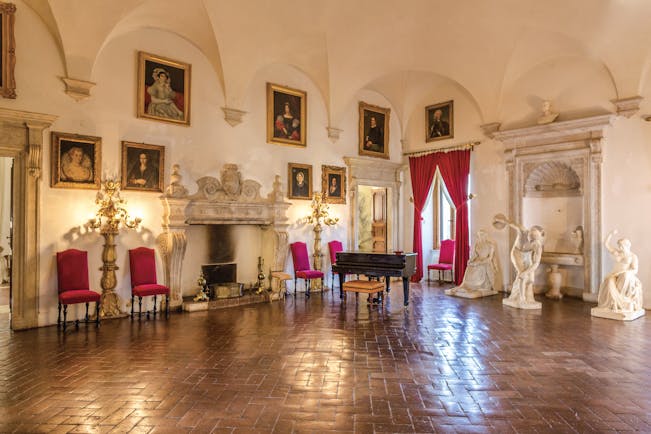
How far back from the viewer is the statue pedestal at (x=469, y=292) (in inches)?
353

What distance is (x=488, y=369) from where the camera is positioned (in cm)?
451

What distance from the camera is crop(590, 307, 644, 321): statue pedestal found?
686cm

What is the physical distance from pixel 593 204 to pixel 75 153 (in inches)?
381

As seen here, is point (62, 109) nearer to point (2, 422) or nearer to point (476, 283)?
point (2, 422)

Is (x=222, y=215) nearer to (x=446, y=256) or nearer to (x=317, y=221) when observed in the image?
(x=317, y=221)

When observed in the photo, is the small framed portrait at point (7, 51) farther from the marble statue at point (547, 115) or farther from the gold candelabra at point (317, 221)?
the marble statue at point (547, 115)

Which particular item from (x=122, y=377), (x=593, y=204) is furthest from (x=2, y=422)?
(x=593, y=204)

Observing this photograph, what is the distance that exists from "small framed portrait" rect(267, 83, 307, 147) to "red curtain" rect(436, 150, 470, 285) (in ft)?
12.6

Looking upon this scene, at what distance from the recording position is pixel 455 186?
10.6 metres

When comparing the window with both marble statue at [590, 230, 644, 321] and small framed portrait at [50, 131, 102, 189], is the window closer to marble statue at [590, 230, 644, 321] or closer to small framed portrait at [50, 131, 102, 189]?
marble statue at [590, 230, 644, 321]

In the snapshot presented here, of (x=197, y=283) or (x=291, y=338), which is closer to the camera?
(x=291, y=338)

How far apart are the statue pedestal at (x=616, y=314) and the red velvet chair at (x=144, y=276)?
7279 mm

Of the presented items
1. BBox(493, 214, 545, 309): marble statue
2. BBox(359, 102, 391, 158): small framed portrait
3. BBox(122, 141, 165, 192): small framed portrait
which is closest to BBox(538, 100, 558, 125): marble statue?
BBox(493, 214, 545, 309): marble statue

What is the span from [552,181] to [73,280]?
9.73 meters
